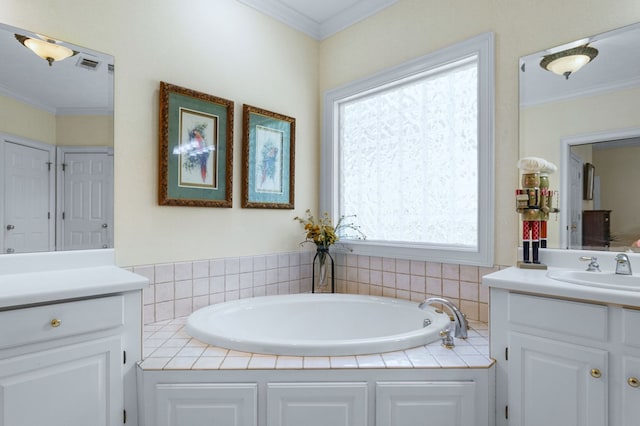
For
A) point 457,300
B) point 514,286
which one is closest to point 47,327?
point 514,286

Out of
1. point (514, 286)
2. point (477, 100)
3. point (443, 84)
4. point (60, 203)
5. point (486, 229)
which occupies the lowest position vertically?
point (514, 286)

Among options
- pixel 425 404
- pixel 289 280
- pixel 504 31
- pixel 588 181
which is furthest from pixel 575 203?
pixel 289 280

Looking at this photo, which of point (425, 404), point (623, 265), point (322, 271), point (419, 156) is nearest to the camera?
point (425, 404)

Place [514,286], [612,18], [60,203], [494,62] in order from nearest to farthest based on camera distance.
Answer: [514,286] → [612,18] → [60,203] → [494,62]

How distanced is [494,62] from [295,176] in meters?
1.51

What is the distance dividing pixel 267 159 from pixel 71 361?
Answer: 166cm

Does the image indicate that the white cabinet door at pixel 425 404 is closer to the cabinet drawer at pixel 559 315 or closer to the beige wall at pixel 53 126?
the cabinet drawer at pixel 559 315

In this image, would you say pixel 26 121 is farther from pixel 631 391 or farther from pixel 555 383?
pixel 631 391

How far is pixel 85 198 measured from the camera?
6.00 ft

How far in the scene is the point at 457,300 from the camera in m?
2.15

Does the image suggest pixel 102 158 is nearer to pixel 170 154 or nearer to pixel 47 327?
pixel 170 154

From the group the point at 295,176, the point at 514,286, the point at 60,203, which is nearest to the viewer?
the point at 514,286

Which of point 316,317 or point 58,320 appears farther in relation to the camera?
point 316,317

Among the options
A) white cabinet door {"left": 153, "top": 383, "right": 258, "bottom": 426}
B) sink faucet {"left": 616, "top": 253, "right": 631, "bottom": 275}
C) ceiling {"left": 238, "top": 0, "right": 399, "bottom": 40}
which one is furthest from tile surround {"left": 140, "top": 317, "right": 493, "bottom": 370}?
ceiling {"left": 238, "top": 0, "right": 399, "bottom": 40}
